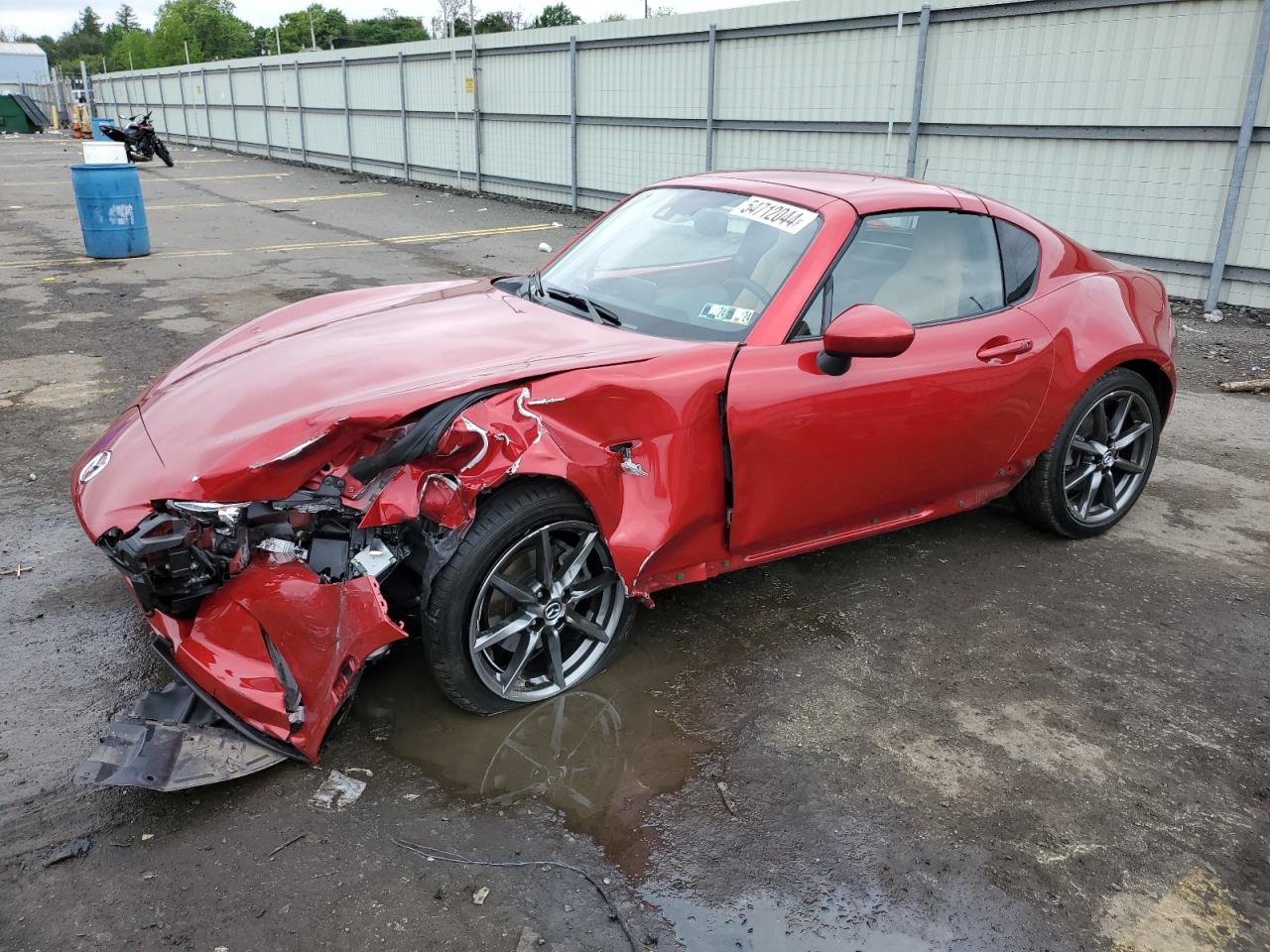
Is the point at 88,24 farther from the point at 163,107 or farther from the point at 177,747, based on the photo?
the point at 177,747

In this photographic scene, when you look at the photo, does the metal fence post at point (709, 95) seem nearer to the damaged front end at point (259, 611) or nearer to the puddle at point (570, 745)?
the puddle at point (570, 745)

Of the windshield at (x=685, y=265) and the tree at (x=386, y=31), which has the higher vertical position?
the tree at (x=386, y=31)

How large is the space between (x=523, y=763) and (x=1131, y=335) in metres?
3.33

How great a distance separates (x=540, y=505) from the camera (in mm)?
2846

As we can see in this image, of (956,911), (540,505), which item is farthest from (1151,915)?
(540,505)

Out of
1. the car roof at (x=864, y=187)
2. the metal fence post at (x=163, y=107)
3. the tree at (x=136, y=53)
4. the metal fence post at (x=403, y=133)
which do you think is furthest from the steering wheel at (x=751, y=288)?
the tree at (x=136, y=53)

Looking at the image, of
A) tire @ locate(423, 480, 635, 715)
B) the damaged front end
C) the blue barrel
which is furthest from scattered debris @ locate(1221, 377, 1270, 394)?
the blue barrel

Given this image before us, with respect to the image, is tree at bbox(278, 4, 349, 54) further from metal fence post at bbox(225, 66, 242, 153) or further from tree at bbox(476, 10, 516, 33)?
metal fence post at bbox(225, 66, 242, 153)

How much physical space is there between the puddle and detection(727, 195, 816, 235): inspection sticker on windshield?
1.69m

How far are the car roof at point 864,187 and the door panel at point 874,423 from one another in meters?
0.51

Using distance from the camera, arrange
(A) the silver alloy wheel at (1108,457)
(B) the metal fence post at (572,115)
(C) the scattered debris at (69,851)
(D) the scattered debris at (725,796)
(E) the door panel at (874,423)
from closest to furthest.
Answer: (C) the scattered debris at (69,851) → (D) the scattered debris at (725,796) → (E) the door panel at (874,423) → (A) the silver alloy wheel at (1108,457) → (B) the metal fence post at (572,115)

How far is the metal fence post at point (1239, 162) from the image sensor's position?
27.3ft

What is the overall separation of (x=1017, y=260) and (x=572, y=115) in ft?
44.8

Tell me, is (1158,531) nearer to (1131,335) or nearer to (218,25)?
(1131,335)
